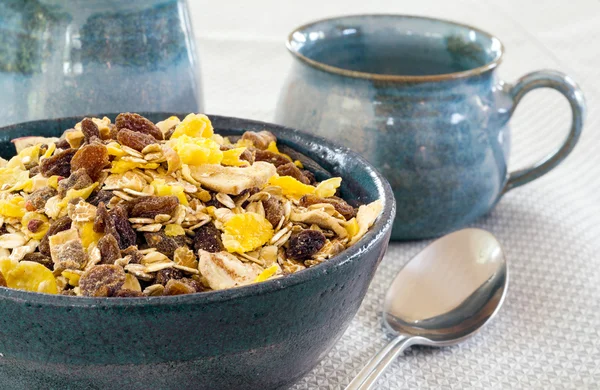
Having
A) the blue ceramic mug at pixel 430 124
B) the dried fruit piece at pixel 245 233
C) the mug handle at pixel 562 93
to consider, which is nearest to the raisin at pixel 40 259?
the dried fruit piece at pixel 245 233

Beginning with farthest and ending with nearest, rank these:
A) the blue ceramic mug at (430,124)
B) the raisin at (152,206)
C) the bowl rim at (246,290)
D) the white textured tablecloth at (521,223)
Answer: the blue ceramic mug at (430,124) → the white textured tablecloth at (521,223) → the raisin at (152,206) → the bowl rim at (246,290)

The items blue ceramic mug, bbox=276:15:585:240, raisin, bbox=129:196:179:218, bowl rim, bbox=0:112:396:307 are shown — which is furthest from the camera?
blue ceramic mug, bbox=276:15:585:240

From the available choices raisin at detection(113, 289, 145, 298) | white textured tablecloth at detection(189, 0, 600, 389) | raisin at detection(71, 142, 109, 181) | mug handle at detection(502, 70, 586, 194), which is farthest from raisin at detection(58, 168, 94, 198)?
mug handle at detection(502, 70, 586, 194)

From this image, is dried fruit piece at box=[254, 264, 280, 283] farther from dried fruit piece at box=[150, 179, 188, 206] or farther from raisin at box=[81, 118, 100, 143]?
raisin at box=[81, 118, 100, 143]

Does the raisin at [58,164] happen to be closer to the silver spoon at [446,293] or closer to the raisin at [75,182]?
the raisin at [75,182]

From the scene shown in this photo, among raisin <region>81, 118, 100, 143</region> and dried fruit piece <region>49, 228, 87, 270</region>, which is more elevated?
raisin <region>81, 118, 100, 143</region>
